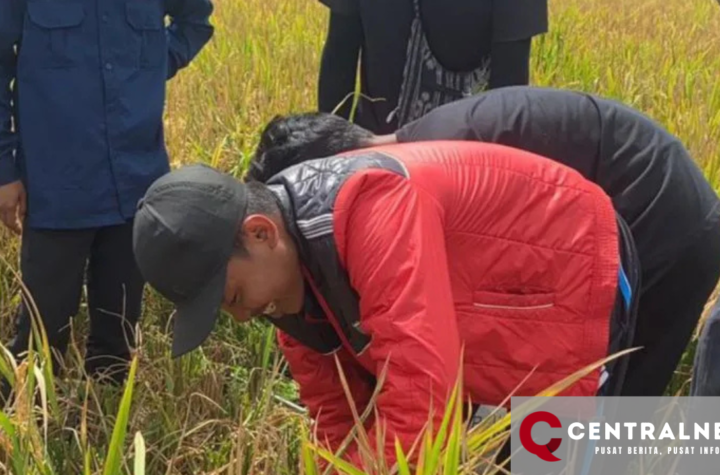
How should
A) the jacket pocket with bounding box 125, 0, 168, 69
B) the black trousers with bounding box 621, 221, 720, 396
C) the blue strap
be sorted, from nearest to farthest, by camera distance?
the blue strap → the black trousers with bounding box 621, 221, 720, 396 → the jacket pocket with bounding box 125, 0, 168, 69

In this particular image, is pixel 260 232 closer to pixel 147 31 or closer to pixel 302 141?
pixel 302 141

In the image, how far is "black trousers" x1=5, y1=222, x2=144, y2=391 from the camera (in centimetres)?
188

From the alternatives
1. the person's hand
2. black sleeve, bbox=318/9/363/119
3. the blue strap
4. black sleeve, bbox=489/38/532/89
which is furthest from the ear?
black sleeve, bbox=318/9/363/119

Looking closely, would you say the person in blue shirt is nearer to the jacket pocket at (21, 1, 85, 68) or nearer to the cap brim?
the jacket pocket at (21, 1, 85, 68)

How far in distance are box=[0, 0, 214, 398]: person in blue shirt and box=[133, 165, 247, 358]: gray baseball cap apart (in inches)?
23.4

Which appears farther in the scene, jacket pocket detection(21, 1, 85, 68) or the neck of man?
jacket pocket detection(21, 1, 85, 68)

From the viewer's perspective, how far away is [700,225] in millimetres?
1668

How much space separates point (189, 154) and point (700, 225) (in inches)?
61.6

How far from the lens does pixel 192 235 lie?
1226 mm

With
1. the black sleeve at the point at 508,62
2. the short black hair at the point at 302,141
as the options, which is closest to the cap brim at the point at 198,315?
the short black hair at the point at 302,141

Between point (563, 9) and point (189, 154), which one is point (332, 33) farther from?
point (563, 9)

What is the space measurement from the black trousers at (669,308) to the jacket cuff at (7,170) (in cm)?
119

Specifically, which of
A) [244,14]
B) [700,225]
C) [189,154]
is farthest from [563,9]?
[700,225]

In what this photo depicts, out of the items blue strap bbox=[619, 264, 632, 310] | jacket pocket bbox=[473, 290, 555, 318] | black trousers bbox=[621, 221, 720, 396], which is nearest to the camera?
jacket pocket bbox=[473, 290, 555, 318]
